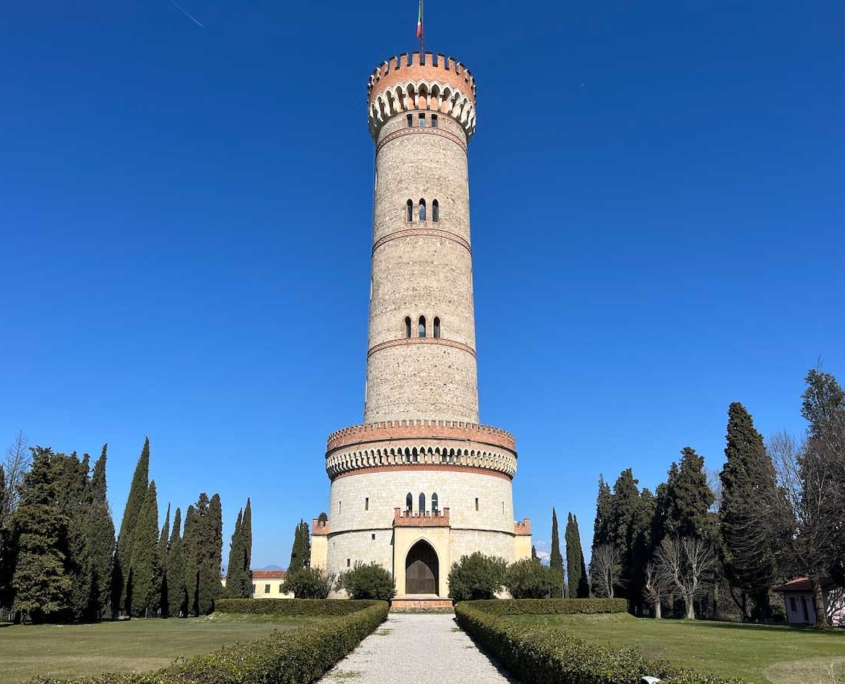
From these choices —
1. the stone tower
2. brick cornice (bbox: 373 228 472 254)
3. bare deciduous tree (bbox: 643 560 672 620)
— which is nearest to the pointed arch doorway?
the stone tower

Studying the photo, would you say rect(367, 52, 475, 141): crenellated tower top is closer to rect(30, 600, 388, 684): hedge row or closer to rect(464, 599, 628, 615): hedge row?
rect(464, 599, 628, 615): hedge row

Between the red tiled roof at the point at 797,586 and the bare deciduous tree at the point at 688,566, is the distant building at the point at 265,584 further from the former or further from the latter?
the red tiled roof at the point at 797,586

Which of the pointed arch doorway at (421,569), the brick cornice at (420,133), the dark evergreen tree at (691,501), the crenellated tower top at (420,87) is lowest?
the pointed arch doorway at (421,569)

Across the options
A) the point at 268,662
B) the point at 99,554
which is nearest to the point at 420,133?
the point at 99,554

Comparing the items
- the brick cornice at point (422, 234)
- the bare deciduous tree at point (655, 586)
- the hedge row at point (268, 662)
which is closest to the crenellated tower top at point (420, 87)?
the brick cornice at point (422, 234)

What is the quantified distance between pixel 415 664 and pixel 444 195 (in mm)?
29163

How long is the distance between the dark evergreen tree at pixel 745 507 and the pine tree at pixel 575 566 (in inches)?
762

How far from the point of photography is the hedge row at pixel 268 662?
7.86 m

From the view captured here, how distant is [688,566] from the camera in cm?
4169

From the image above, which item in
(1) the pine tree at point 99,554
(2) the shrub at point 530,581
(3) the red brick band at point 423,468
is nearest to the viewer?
(2) the shrub at point 530,581

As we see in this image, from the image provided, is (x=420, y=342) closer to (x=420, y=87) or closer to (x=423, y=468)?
(x=423, y=468)

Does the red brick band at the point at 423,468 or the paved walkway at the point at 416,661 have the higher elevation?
the red brick band at the point at 423,468

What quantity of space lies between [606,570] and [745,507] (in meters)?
23.7

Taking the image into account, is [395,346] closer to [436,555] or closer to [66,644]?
[436,555]
